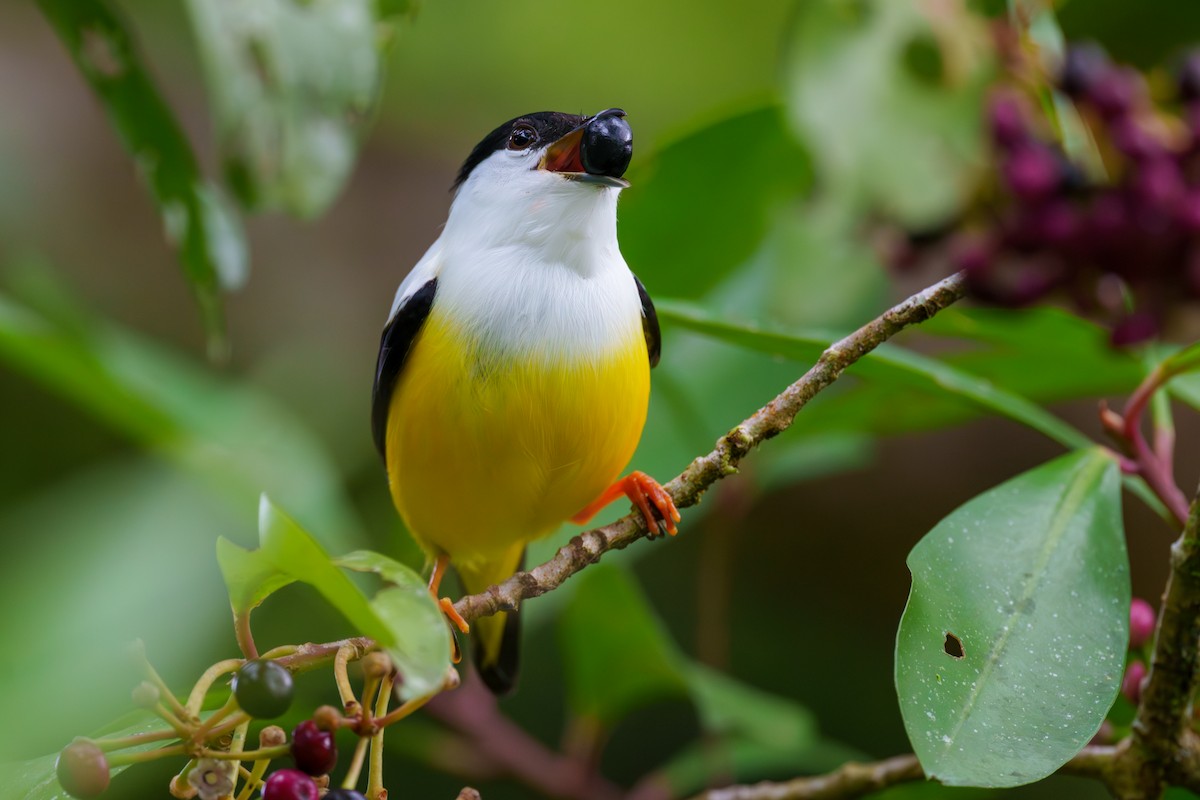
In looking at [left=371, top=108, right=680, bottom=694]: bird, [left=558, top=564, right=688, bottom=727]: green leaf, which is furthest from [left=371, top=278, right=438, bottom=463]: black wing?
[left=558, top=564, right=688, bottom=727]: green leaf

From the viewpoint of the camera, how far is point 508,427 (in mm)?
1787

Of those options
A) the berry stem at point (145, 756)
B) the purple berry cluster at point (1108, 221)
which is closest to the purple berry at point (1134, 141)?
the purple berry cluster at point (1108, 221)

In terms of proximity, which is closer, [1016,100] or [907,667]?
[907,667]

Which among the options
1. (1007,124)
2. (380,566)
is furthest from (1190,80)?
(380,566)

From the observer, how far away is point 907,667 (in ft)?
4.17

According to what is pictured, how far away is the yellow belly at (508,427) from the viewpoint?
177 centimetres

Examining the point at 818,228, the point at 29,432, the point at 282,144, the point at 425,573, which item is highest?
the point at 282,144

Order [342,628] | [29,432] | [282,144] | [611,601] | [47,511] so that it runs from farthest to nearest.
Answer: [29,432] → [47,511] → [342,628] → [611,601] → [282,144]

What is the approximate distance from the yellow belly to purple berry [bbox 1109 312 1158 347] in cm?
68

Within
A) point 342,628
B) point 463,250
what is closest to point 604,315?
point 463,250

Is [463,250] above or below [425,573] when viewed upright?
above

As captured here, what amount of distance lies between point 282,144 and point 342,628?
1.46m

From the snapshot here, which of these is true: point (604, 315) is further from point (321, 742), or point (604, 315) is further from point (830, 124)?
point (321, 742)

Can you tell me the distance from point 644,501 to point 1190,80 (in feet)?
3.45
